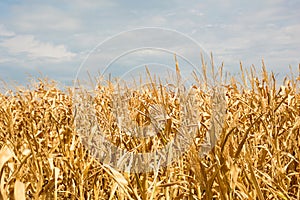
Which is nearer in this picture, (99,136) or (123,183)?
(123,183)

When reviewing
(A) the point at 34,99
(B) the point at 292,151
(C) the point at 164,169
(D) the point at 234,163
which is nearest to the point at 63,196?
(C) the point at 164,169

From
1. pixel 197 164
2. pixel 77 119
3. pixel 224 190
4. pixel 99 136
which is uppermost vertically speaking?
pixel 77 119

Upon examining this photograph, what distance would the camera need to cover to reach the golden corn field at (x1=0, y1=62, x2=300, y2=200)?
51.5 inches

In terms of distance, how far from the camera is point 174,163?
6.90 feet

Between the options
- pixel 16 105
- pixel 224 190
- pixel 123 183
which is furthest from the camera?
pixel 16 105

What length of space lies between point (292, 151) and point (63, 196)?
164cm

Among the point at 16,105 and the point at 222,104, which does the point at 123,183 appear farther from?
the point at 16,105

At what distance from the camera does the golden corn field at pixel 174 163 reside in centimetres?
131

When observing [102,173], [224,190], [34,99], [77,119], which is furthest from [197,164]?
[34,99]

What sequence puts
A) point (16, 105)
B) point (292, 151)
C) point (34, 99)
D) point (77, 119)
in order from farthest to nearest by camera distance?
1. point (16, 105)
2. point (34, 99)
3. point (77, 119)
4. point (292, 151)

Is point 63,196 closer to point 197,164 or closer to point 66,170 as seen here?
point 66,170

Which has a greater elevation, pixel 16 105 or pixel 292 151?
pixel 16 105

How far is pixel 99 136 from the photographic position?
2721mm

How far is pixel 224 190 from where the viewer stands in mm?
1366
